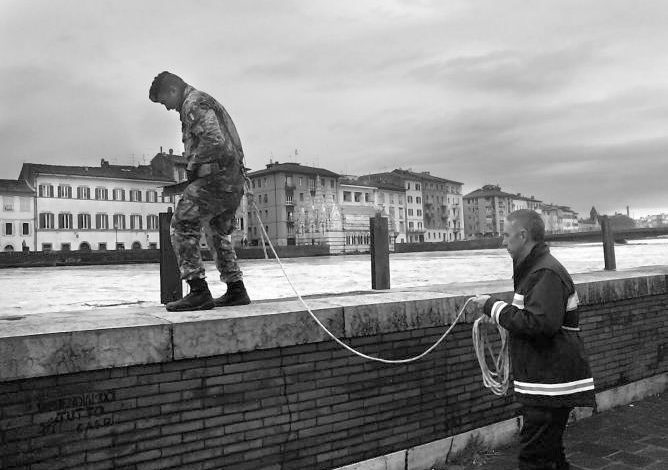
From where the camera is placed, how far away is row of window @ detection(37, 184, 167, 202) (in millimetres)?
78812

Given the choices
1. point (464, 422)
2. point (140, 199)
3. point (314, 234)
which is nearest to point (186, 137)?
point (464, 422)

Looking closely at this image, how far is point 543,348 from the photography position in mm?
3473

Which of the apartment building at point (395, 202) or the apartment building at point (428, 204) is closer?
the apartment building at point (395, 202)

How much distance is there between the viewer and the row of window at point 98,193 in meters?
78.8

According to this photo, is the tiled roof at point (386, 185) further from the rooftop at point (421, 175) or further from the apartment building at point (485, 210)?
the apartment building at point (485, 210)

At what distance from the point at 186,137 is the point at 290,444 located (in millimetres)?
→ 2680

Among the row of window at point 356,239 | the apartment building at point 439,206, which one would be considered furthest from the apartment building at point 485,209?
the row of window at point 356,239

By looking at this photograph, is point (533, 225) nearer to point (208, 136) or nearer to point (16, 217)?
point (208, 136)

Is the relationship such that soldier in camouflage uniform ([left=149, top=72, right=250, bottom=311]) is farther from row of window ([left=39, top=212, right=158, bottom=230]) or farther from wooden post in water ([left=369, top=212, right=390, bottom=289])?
row of window ([left=39, top=212, right=158, bottom=230])

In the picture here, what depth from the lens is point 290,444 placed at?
4387 mm

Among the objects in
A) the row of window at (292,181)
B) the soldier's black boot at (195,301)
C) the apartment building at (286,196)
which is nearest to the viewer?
the soldier's black boot at (195,301)

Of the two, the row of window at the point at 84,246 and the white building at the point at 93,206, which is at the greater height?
the white building at the point at 93,206

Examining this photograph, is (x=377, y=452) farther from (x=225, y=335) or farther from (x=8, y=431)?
Result: (x=8, y=431)

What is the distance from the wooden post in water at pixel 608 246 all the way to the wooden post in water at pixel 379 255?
5254mm
